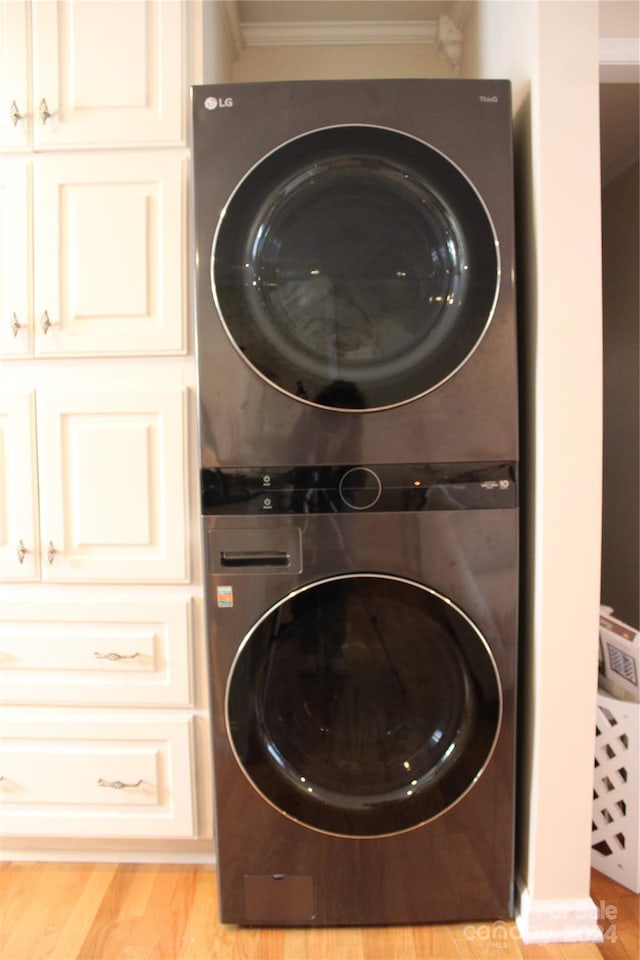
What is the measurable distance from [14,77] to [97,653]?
130cm

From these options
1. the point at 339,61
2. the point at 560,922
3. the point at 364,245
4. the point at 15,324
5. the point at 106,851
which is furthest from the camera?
the point at 339,61

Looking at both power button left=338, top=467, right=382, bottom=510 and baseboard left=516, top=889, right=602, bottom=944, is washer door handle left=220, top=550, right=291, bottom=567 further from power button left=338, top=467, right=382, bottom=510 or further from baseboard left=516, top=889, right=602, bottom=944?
baseboard left=516, top=889, right=602, bottom=944

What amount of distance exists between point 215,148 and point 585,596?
3.71 ft

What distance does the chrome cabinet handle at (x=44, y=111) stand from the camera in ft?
4.30

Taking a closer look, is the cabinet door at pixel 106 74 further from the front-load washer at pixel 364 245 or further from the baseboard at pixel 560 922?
the baseboard at pixel 560 922

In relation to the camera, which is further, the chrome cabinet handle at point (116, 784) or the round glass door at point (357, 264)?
the chrome cabinet handle at point (116, 784)

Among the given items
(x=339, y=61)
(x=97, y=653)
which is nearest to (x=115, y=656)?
(x=97, y=653)

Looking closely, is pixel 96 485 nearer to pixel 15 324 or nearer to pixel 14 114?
pixel 15 324

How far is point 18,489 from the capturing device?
4.47 ft

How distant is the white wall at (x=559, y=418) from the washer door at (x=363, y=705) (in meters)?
0.14

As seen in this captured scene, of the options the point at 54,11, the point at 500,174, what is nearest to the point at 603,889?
the point at 500,174

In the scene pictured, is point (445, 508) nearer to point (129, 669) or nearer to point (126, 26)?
point (129, 669)

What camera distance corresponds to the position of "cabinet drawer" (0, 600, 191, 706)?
4.50 feet

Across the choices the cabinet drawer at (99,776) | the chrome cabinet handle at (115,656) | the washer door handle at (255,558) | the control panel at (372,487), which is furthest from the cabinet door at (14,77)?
the cabinet drawer at (99,776)
